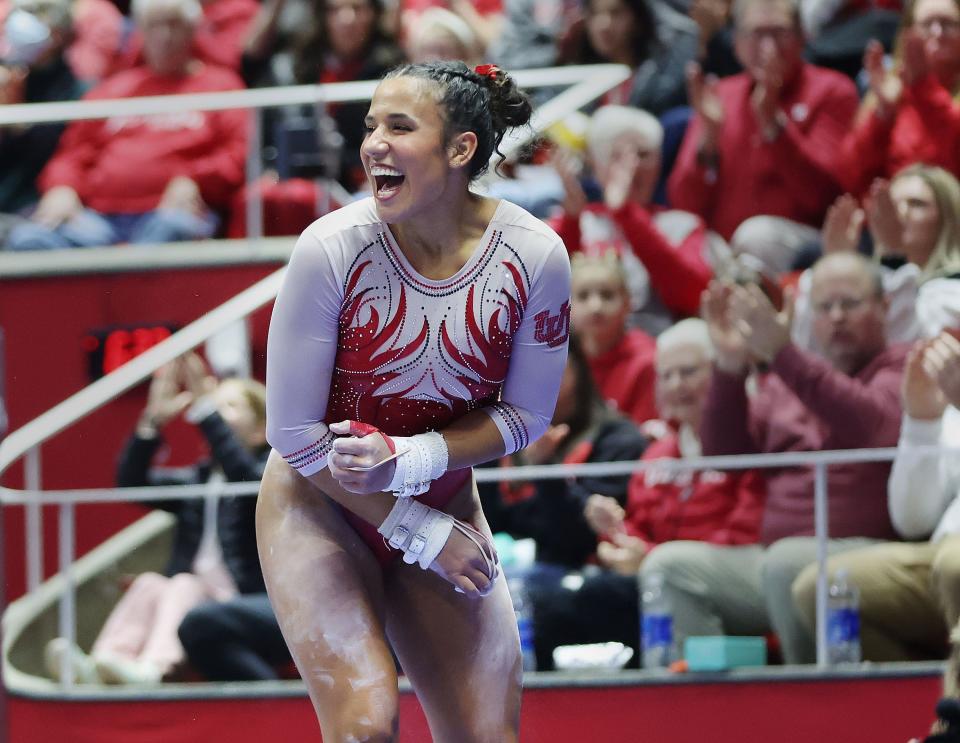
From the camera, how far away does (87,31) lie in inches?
323

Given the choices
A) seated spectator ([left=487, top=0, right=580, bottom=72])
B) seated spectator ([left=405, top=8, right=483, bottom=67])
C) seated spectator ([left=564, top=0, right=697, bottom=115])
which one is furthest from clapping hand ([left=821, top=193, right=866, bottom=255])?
seated spectator ([left=487, top=0, right=580, bottom=72])

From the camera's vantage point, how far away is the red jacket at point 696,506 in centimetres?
524

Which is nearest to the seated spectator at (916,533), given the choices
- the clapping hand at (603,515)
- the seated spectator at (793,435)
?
the seated spectator at (793,435)

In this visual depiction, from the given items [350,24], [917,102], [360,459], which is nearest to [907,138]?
[917,102]

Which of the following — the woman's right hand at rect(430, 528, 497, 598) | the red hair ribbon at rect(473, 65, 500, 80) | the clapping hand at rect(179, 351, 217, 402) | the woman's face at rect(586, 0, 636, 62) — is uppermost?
the woman's face at rect(586, 0, 636, 62)

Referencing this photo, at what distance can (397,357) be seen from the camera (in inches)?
126

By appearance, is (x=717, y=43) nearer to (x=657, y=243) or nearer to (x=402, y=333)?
(x=657, y=243)

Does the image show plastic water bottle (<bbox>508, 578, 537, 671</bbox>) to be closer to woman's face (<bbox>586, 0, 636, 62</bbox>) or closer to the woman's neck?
the woman's neck

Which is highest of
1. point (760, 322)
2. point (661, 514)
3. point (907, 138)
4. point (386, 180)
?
point (907, 138)

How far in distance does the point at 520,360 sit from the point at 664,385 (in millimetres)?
2312

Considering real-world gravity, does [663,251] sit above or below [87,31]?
A: below

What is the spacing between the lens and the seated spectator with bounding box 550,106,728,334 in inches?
242

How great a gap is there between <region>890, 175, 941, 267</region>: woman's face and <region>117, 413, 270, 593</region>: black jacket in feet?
7.39

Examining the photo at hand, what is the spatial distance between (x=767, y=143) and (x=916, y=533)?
6.27 ft
